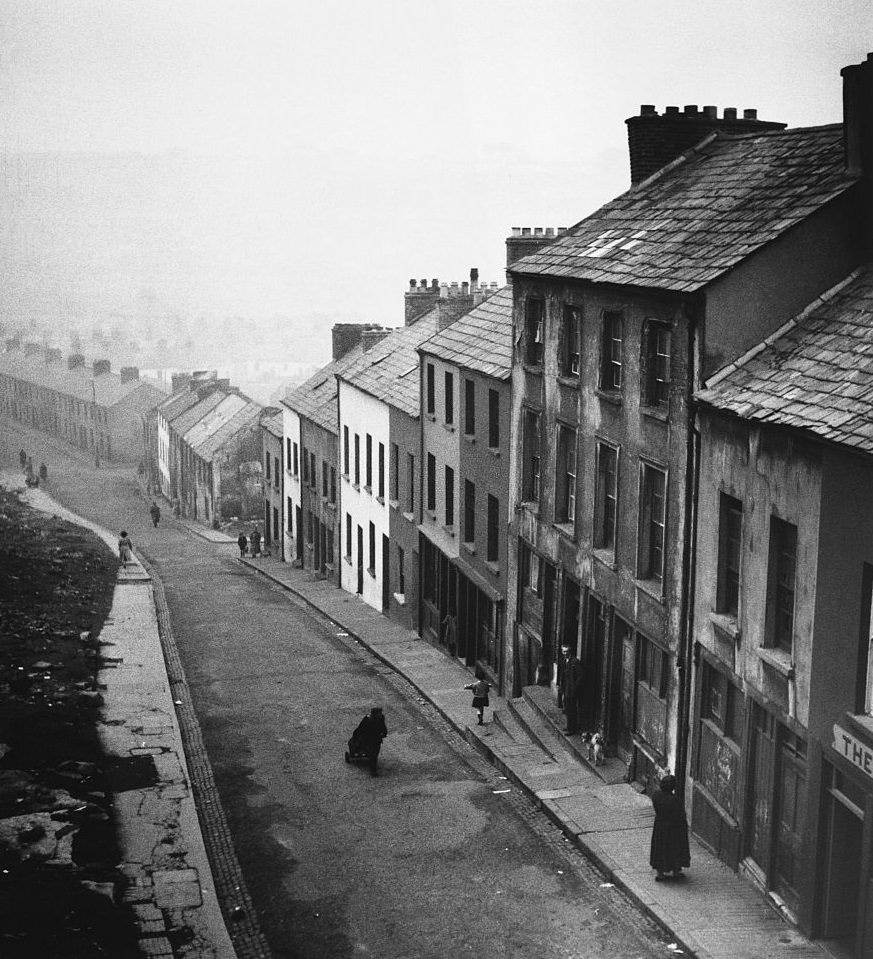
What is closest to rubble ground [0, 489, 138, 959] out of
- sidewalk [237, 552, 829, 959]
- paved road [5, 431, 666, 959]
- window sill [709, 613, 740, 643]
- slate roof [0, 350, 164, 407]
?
paved road [5, 431, 666, 959]

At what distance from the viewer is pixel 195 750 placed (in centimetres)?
2470

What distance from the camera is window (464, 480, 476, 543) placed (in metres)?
31.8

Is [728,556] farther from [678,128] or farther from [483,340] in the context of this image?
[483,340]

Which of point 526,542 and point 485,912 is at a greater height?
point 526,542

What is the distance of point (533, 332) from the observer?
26.5 meters

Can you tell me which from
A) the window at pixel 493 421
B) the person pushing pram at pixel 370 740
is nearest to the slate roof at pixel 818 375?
the person pushing pram at pixel 370 740

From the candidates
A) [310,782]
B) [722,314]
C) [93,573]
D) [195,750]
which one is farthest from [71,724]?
[93,573]

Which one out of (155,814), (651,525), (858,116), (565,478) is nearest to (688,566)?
(651,525)

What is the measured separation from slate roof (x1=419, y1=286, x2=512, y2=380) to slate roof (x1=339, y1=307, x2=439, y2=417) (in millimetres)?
3300

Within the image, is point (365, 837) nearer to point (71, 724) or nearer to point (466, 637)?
point (71, 724)

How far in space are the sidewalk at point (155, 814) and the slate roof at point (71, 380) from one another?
92.4 meters

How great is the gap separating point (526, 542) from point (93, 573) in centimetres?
2098

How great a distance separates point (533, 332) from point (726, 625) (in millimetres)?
9950

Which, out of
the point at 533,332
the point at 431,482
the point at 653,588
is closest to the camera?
the point at 653,588
